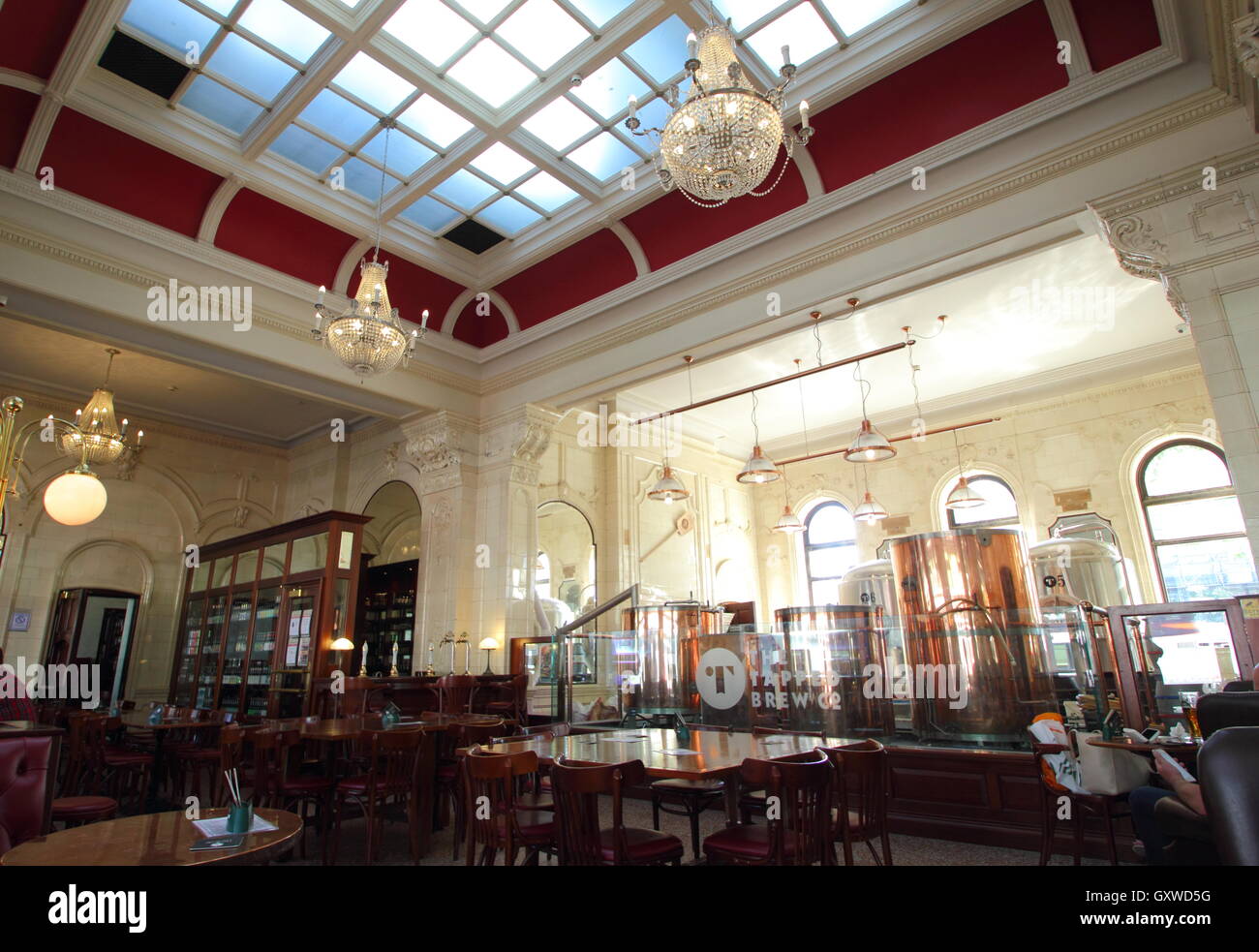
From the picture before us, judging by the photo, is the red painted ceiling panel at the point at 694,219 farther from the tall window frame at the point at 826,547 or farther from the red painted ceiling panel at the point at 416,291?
the tall window frame at the point at 826,547

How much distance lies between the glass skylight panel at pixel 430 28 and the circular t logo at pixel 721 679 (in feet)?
20.4

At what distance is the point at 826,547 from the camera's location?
1414 centimetres

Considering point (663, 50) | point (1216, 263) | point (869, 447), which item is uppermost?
point (663, 50)

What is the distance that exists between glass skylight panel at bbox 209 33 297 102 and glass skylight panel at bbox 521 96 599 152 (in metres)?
2.22

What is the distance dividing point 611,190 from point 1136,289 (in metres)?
7.37

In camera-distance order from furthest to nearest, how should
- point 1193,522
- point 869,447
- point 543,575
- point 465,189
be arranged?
1. point 543,575
2. point 1193,522
3. point 869,447
4. point 465,189

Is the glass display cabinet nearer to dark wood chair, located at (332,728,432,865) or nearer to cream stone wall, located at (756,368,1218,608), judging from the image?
dark wood chair, located at (332,728,432,865)

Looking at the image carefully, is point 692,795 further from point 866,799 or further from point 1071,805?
point 1071,805

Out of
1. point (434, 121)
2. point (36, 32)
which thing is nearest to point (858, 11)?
point (434, 121)

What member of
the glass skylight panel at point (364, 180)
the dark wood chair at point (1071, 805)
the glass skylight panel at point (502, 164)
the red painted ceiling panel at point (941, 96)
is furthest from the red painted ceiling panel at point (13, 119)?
the dark wood chair at point (1071, 805)

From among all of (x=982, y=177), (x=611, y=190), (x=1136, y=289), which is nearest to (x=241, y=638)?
(x=611, y=190)

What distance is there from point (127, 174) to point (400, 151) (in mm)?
2745

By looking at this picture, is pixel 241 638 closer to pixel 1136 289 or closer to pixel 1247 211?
pixel 1247 211

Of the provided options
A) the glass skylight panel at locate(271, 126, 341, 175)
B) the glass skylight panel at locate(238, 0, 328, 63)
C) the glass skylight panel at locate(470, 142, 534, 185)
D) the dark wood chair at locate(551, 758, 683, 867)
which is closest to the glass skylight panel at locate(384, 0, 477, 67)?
the glass skylight panel at locate(238, 0, 328, 63)
